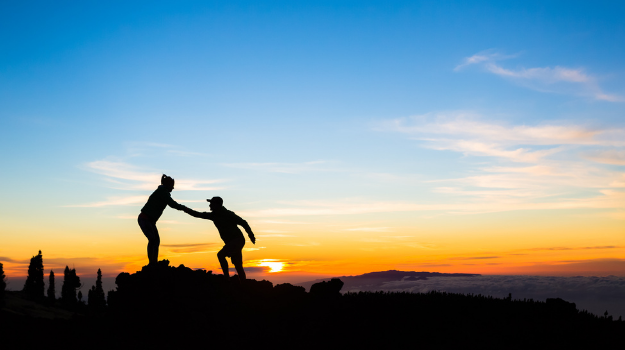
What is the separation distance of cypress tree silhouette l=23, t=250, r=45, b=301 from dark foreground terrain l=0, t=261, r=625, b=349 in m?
149

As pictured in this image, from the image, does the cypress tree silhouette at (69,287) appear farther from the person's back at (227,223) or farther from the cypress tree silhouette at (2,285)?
the person's back at (227,223)

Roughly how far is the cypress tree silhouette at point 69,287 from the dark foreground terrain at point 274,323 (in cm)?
14410

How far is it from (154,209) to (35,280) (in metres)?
160

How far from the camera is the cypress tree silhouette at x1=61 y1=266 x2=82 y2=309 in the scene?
145 metres

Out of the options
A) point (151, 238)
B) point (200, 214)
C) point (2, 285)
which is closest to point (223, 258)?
point (200, 214)

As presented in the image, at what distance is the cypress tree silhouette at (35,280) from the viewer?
14507 cm

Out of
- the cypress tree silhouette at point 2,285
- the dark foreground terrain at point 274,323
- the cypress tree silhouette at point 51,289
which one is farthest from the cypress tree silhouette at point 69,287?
the dark foreground terrain at point 274,323

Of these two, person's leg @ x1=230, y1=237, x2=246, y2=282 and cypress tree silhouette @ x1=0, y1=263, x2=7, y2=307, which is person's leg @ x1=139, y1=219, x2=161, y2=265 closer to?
person's leg @ x1=230, y1=237, x2=246, y2=282

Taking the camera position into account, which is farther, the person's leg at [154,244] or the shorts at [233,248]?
the shorts at [233,248]

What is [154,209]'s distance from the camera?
16.6m

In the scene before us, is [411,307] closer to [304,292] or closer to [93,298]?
[304,292]

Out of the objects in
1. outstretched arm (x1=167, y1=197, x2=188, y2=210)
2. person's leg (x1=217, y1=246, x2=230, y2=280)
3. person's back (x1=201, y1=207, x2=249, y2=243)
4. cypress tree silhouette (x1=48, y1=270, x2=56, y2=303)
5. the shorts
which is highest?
outstretched arm (x1=167, y1=197, x2=188, y2=210)

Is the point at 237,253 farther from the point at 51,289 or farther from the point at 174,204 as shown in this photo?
the point at 51,289

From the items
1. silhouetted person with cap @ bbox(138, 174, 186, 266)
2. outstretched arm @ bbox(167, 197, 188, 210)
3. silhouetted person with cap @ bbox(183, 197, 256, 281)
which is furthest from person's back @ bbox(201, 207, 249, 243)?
silhouetted person with cap @ bbox(138, 174, 186, 266)
